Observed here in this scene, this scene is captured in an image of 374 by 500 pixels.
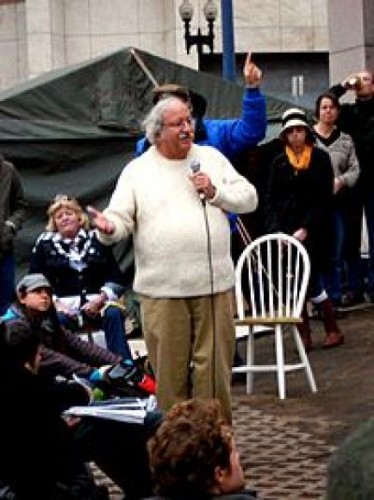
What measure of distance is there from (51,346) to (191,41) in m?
19.9

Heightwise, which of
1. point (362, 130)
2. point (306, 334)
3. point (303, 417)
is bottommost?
point (303, 417)

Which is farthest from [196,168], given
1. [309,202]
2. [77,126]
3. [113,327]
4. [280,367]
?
[77,126]

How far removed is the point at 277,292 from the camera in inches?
380

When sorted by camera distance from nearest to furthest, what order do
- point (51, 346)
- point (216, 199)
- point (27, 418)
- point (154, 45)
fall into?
point (27, 418)
point (216, 199)
point (51, 346)
point (154, 45)

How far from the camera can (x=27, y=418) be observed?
566 cm

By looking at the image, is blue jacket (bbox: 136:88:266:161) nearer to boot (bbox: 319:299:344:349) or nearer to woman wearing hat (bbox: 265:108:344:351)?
woman wearing hat (bbox: 265:108:344:351)

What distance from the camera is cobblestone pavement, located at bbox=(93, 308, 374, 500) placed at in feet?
23.2

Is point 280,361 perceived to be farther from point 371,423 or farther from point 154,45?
point 154,45

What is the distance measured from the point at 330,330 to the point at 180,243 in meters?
4.37

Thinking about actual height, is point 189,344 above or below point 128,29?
below

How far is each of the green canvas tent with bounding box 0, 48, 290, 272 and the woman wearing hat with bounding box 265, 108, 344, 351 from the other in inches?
120

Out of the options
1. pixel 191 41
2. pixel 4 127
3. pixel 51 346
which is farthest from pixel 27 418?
pixel 191 41

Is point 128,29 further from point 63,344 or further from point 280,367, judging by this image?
point 63,344

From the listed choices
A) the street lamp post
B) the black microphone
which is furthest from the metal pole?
the black microphone
